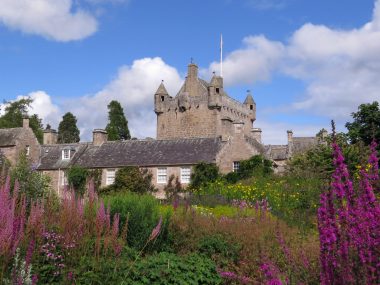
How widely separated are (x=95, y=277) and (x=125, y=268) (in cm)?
103

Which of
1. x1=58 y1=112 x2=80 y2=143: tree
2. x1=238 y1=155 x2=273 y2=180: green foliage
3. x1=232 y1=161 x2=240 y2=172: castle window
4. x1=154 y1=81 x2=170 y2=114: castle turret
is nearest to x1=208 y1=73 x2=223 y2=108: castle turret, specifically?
x1=154 y1=81 x2=170 y2=114: castle turret

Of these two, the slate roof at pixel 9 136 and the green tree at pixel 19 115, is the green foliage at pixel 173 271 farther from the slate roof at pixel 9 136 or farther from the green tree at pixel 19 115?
the green tree at pixel 19 115

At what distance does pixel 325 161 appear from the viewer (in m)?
26.4

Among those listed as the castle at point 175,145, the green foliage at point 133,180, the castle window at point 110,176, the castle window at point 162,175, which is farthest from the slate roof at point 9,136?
the castle window at point 162,175

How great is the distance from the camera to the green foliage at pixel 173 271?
24.8 ft

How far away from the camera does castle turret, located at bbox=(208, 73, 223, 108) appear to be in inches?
2080

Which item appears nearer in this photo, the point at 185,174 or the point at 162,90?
the point at 185,174

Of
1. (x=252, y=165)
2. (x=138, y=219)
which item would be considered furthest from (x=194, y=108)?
(x=138, y=219)

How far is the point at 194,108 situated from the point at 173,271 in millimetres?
46643

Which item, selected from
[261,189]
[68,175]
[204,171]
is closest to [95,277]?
[261,189]

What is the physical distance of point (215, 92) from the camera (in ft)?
175

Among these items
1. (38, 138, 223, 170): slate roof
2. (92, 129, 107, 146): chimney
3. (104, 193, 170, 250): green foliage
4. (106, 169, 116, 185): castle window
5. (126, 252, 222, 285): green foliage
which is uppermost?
(92, 129, 107, 146): chimney

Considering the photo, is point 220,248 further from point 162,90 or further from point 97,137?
point 162,90

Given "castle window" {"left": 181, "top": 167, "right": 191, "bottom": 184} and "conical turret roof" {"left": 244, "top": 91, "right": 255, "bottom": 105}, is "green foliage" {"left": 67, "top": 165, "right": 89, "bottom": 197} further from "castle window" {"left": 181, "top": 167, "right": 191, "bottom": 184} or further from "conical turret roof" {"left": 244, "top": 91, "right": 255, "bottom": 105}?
"conical turret roof" {"left": 244, "top": 91, "right": 255, "bottom": 105}
